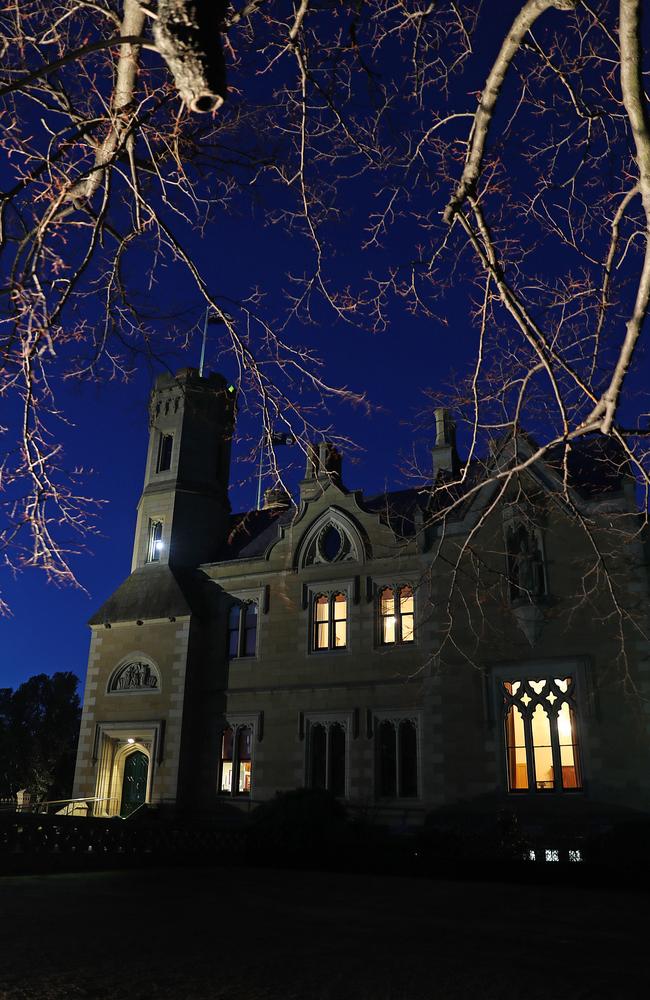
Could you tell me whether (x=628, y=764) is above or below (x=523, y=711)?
below

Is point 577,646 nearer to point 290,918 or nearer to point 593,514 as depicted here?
point 593,514

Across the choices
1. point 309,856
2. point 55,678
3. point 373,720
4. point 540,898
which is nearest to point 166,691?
point 373,720

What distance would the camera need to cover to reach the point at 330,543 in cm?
2347

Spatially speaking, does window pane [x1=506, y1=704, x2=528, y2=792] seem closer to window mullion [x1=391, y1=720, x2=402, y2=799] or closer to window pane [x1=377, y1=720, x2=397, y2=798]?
window mullion [x1=391, y1=720, x2=402, y2=799]

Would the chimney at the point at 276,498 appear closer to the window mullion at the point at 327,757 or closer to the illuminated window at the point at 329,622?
the illuminated window at the point at 329,622

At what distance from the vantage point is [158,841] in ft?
51.0

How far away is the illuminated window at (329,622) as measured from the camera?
22.4 metres

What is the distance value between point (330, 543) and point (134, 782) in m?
9.65

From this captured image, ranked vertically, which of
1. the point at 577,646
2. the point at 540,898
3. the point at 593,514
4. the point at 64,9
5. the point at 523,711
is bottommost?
the point at 540,898

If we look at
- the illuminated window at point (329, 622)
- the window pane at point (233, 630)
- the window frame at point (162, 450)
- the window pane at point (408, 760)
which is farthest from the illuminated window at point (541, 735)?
the window frame at point (162, 450)

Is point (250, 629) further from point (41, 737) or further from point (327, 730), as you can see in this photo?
point (41, 737)

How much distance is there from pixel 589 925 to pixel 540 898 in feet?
8.96

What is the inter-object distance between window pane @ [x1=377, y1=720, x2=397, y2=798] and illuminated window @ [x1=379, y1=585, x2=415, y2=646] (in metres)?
2.32

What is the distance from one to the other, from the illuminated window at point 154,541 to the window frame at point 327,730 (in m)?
7.88
